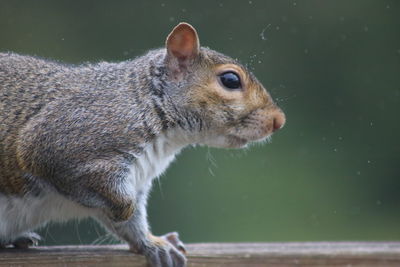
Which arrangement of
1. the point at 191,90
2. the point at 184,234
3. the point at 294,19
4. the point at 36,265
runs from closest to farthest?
the point at 36,265
the point at 191,90
the point at 184,234
the point at 294,19

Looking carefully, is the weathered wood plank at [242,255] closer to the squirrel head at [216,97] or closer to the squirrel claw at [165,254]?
the squirrel claw at [165,254]

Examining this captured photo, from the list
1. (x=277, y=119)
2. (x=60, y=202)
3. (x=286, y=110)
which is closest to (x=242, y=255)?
(x=277, y=119)

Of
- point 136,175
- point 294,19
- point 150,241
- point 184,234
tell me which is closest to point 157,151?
point 136,175

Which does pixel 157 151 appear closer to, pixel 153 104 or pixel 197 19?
pixel 153 104

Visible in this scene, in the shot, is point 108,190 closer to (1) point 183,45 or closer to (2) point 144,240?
(2) point 144,240

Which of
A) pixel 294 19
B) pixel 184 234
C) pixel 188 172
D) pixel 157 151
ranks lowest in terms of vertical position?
pixel 184 234

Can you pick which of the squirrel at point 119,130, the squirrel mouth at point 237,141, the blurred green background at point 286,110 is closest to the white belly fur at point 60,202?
the squirrel at point 119,130

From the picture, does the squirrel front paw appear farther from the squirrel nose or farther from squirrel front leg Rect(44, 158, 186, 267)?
the squirrel nose

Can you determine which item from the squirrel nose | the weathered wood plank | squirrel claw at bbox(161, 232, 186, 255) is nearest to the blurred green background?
squirrel claw at bbox(161, 232, 186, 255)
